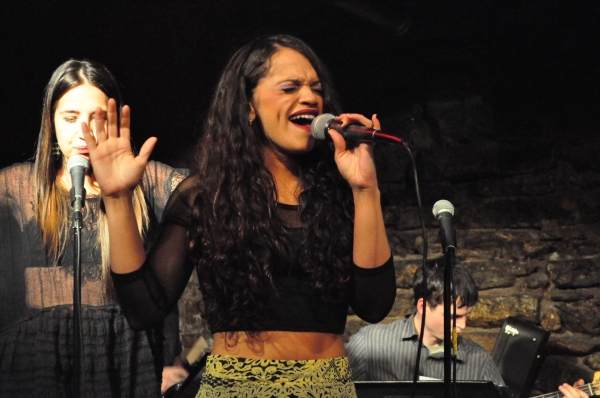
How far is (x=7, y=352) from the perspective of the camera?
2570 millimetres

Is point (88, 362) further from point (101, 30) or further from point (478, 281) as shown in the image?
point (478, 281)

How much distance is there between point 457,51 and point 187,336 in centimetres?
247

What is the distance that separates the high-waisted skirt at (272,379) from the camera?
178cm

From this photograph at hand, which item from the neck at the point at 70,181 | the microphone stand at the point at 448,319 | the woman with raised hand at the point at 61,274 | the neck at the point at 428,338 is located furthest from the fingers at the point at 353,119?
the neck at the point at 428,338

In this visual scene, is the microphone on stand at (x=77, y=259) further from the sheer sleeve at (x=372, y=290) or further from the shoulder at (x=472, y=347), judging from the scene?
the shoulder at (x=472, y=347)

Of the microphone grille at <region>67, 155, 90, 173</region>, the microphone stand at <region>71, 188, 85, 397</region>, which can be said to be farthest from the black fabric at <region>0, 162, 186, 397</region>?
the microphone stand at <region>71, 188, 85, 397</region>

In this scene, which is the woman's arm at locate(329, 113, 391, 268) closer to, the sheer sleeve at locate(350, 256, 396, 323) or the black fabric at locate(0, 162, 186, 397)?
the sheer sleeve at locate(350, 256, 396, 323)

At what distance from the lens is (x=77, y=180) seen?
209cm

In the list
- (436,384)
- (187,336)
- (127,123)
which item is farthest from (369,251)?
(187,336)

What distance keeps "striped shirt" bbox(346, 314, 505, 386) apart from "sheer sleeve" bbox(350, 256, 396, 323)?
2321 mm

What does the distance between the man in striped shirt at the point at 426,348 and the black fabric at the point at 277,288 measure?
7.42 ft

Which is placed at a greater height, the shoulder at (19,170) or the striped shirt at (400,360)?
the shoulder at (19,170)

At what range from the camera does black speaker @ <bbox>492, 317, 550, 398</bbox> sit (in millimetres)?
4191

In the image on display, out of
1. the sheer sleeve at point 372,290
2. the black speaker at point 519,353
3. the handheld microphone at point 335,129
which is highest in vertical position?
the handheld microphone at point 335,129
